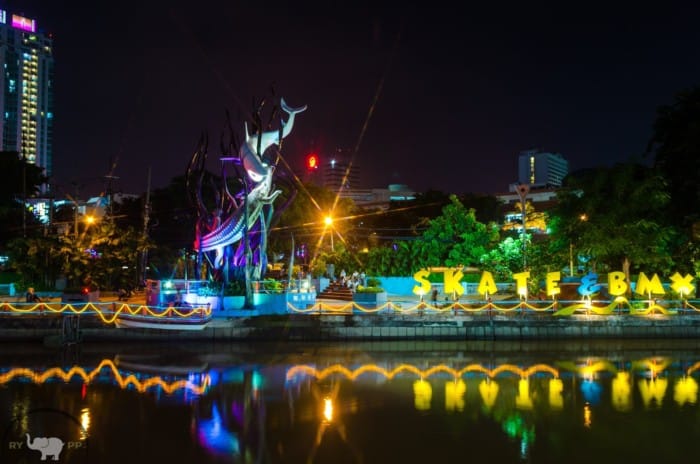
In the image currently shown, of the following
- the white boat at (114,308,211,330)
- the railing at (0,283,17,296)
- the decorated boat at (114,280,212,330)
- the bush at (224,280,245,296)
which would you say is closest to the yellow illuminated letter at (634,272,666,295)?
A: the bush at (224,280,245,296)

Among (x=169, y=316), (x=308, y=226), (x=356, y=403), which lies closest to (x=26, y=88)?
(x=308, y=226)

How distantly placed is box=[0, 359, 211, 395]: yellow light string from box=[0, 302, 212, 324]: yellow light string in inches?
211

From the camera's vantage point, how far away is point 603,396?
16.9 m

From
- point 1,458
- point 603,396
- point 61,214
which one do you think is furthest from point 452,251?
point 61,214

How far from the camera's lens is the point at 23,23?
470ft

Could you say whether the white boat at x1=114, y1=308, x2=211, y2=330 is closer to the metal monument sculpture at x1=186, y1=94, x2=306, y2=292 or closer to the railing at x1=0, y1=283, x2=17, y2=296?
the metal monument sculpture at x1=186, y1=94, x2=306, y2=292

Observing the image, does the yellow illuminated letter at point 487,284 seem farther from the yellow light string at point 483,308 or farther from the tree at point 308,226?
the tree at point 308,226

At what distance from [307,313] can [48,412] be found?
14105mm

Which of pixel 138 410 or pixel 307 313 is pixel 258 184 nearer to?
pixel 307 313

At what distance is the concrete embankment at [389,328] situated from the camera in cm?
2617

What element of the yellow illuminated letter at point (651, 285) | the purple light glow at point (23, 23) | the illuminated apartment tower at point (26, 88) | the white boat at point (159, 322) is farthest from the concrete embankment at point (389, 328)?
the purple light glow at point (23, 23)

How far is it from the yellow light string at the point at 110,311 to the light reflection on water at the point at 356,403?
70.8 inches

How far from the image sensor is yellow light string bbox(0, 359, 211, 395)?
18.0 m

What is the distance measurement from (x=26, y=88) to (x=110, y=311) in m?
139
